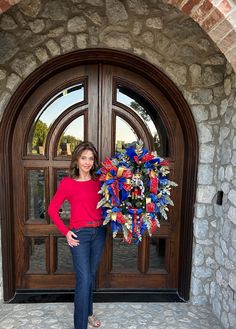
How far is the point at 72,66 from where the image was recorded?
266 centimetres

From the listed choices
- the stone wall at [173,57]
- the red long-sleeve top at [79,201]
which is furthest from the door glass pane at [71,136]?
the red long-sleeve top at [79,201]

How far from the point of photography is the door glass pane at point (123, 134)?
9.26 feet

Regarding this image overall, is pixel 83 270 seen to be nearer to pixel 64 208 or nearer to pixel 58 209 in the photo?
pixel 58 209

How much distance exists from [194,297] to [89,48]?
2670mm

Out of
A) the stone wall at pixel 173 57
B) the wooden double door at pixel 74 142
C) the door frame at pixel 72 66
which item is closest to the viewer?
the stone wall at pixel 173 57

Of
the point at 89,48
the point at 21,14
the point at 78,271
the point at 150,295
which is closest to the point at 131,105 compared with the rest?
the point at 89,48

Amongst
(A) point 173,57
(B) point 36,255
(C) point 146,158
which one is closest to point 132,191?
(C) point 146,158

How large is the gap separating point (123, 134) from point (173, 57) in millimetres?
887

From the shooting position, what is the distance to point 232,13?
156cm

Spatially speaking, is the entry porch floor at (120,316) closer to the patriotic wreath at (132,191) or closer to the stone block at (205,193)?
the patriotic wreath at (132,191)

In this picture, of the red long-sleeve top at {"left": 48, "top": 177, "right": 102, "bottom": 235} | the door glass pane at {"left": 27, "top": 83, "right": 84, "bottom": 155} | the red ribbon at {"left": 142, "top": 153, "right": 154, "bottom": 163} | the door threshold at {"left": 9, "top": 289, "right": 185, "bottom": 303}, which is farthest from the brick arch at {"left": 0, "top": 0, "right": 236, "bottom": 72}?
the door threshold at {"left": 9, "top": 289, "right": 185, "bottom": 303}

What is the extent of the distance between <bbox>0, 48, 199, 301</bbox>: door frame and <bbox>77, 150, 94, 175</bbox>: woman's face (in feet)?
3.07

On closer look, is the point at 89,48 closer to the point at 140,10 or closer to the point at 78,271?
the point at 140,10

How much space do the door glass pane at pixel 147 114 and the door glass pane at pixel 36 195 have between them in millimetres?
1143
